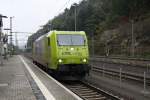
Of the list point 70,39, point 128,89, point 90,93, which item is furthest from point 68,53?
point 128,89

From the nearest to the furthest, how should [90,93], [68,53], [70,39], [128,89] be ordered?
[90,93], [128,89], [68,53], [70,39]

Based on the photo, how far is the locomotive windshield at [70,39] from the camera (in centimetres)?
2312

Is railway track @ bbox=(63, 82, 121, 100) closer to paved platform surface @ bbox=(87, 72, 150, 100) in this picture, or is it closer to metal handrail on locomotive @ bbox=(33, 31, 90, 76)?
paved platform surface @ bbox=(87, 72, 150, 100)

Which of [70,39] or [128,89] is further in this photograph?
[70,39]

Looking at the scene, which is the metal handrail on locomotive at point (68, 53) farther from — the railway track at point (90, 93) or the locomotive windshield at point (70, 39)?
the railway track at point (90, 93)

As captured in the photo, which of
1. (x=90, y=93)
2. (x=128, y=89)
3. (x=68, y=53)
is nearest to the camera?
Answer: (x=90, y=93)

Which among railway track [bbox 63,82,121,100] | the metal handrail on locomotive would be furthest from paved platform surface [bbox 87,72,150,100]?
the metal handrail on locomotive

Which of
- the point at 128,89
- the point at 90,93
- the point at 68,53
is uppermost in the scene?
the point at 68,53

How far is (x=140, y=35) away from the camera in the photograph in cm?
5572

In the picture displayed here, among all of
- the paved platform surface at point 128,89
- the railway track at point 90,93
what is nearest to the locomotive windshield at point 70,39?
the railway track at point 90,93

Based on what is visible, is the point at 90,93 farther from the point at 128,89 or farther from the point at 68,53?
the point at 68,53

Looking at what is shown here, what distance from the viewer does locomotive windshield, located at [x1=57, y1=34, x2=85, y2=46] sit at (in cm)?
2312

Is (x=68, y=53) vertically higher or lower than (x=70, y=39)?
lower

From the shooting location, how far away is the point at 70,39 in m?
23.5
